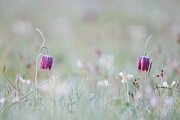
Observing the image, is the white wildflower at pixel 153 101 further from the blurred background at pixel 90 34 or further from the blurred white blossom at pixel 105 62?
the blurred white blossom at pixel 105 62

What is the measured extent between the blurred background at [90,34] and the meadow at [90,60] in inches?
0.4

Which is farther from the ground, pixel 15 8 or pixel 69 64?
pixel 15 8

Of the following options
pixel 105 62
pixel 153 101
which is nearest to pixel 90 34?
pixel 105 62

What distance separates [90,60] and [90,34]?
6.38 feet

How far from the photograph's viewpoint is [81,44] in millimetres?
6316

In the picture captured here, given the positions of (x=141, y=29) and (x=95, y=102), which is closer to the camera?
(x=95, y=102)

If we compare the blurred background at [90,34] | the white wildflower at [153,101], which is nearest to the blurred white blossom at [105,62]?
the blurred background at [90,34]

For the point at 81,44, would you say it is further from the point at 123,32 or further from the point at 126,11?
the point at 126,11

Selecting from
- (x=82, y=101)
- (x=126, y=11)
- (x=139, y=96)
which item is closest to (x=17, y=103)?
(x=82, y=101)

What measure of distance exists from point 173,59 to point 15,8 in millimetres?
4466

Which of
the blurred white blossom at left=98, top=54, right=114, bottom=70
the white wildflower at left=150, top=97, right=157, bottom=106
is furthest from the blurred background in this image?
the white wildflower at left=150, top=97, right=157, bottom=106

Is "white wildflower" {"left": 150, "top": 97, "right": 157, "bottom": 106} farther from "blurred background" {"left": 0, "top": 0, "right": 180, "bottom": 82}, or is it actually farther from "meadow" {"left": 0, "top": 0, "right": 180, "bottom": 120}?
"blurred background" {"left": 0, "top": 0, "right": 180, "bottom": 82}

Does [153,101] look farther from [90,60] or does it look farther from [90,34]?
[90,34]

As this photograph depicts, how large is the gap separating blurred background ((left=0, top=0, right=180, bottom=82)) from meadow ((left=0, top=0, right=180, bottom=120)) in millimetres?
10
